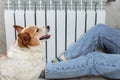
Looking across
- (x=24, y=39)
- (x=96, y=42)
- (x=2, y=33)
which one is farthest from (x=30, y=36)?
(x=2, y=33)

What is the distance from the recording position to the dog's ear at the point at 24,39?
5.46 ft

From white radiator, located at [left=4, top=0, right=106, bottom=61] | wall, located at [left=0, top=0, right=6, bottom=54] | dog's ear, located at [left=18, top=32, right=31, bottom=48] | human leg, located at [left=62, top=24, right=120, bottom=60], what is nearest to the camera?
dog's ear, located at [left=18, top=32, right=31, bottom=48]

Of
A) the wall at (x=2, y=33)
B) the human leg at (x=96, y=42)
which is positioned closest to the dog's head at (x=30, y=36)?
the human leg at (x=96, y=42)

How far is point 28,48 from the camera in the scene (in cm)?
173

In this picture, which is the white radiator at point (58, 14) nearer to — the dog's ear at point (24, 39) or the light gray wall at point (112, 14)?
the light gray wall at point (112, 14)

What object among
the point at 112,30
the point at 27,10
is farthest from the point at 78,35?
the point at 27,10

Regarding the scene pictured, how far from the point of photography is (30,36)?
171cm

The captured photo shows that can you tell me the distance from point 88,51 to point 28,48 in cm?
59

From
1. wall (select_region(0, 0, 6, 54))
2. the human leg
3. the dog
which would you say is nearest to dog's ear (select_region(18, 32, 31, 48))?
the dog

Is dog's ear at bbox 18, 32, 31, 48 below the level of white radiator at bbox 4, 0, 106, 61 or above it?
below

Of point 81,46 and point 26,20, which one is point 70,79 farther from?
point 26,20

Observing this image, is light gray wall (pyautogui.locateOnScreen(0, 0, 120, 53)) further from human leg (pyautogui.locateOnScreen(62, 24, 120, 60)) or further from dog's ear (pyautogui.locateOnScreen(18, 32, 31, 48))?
dog's ear (pyautogui.locateOnScreen(18, 32, 31, 48))

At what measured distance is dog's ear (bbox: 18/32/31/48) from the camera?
1.66 m

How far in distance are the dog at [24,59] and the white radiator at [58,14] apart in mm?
555
